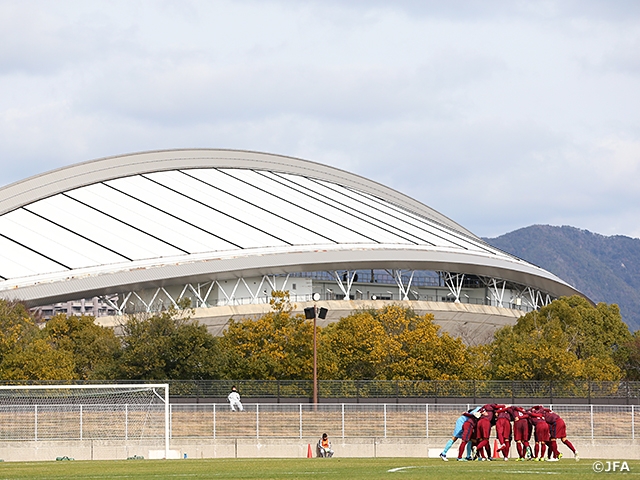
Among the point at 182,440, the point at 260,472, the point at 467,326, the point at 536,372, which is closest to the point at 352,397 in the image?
the point at 182,440

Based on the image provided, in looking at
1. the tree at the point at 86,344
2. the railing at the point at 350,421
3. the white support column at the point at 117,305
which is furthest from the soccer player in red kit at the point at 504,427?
the white support column at the point at 117,305

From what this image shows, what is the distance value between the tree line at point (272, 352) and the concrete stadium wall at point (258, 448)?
8.69 meters

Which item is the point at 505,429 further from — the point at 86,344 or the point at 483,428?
the point at 86,344

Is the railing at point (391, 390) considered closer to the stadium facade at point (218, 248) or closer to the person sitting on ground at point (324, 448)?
the person sitting on ground at point (324, 448)

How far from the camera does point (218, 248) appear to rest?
207ft

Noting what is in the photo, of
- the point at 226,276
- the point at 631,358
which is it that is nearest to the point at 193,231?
the point at 226,276

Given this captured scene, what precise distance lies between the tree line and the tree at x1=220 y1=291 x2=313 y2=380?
0.05 metres

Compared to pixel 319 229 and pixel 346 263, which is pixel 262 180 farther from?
pixel 346 263

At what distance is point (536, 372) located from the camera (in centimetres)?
4838

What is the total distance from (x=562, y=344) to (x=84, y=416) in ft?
90.4

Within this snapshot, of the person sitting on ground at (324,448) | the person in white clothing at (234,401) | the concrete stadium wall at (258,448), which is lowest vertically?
the concrete stadium wall at (258,448)

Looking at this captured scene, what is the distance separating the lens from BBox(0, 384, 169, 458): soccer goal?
35219 mm

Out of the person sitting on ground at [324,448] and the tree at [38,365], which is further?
the tree at [38,365]

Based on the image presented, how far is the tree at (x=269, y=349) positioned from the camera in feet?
153
